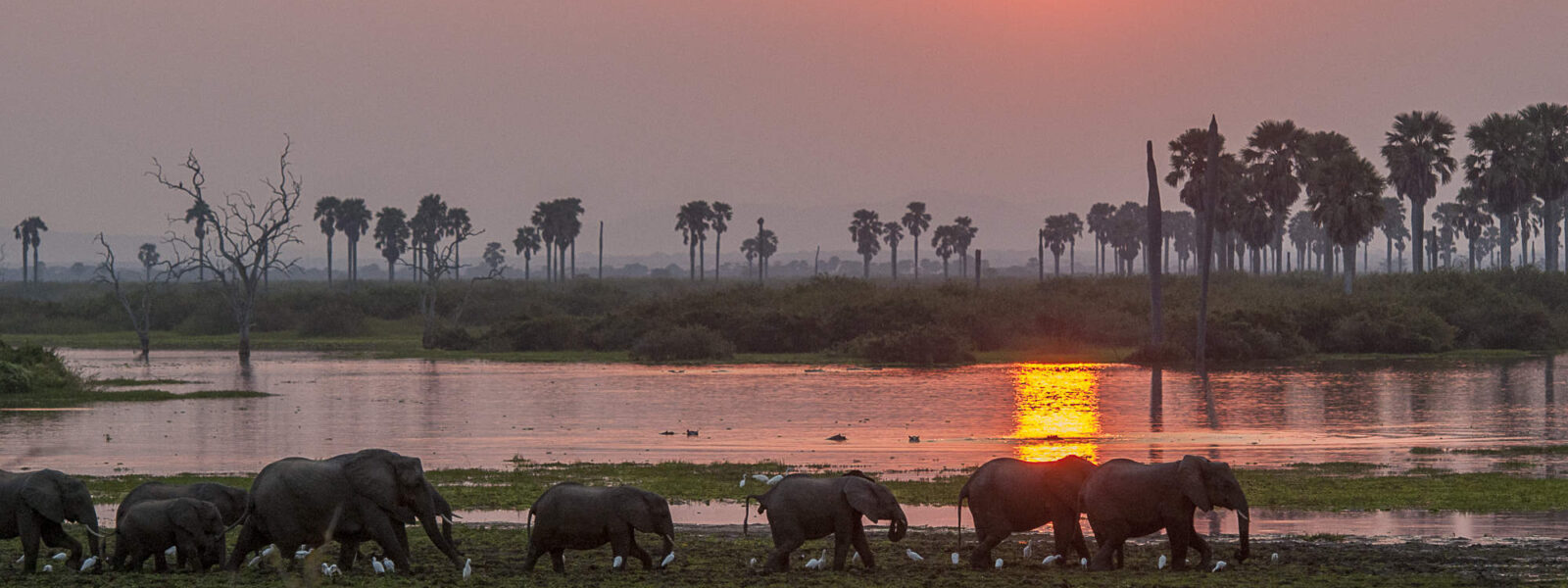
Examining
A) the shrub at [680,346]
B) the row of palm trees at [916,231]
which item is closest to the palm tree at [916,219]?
the row of palm trees at [916,231]

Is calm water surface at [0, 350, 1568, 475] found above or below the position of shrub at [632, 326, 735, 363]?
below

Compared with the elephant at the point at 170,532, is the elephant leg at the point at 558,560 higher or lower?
lower

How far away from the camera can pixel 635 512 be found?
14.2m

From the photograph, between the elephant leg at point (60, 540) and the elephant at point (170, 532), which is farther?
the elephant leg at point (60, 540)

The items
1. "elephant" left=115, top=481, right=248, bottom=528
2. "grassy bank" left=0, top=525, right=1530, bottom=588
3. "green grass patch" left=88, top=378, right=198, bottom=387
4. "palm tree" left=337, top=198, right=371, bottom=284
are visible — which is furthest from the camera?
"palm tree" left=337, top=198, right=371, bottom=284

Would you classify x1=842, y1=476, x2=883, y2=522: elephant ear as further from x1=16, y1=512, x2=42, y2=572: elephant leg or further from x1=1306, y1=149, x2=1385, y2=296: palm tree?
x1=1306, y1=149, x2=1385, y2=296: palm tree

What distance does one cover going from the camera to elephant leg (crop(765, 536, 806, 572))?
14.1m

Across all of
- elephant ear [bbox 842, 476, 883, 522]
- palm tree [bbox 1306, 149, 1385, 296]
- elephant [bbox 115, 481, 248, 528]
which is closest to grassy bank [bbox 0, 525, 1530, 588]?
elephant ear [bbox 842, 476, 883, 522]

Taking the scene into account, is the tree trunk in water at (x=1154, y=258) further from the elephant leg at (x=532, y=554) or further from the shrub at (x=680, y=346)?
the elephant leg at (x=532, y=554)

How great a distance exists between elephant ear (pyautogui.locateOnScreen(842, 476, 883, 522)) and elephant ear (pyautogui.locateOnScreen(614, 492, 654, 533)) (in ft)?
6.07

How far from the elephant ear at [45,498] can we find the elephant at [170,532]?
0.83 m

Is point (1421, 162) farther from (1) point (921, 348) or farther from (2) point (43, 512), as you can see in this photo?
(2) point (43, 512)

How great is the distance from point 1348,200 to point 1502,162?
1595 centimetres

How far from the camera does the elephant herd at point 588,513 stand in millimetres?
14234
